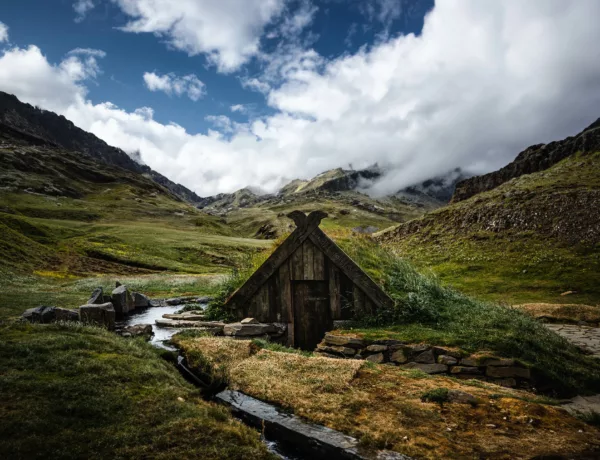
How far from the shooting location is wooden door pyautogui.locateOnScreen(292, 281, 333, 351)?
1304cm

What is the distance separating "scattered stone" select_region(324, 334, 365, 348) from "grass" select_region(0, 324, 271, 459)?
15.2 ft

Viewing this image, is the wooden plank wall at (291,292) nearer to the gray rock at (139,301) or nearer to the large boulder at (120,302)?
the large boulder at (120,302)

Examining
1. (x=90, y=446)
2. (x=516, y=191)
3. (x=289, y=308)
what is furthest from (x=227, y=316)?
(x=516, y=191)

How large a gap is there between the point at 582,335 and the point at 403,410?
15304mm

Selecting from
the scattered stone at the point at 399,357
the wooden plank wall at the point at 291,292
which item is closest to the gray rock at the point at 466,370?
the scattered stone at the point at 399,357

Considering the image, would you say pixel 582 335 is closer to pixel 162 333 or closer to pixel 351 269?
pixel 351 269

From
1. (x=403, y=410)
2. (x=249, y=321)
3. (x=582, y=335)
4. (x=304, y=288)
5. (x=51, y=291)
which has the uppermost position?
(x=51, y=291)

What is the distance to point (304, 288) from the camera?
43.9 ft

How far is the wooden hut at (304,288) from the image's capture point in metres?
12.9

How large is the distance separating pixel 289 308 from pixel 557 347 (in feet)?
28.2

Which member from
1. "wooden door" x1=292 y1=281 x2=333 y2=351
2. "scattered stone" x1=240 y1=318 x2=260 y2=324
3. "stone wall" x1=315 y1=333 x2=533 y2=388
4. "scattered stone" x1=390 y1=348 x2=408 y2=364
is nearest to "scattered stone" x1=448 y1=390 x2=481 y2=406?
"stone wall" x1=315 y1=333 x2=533 y2=388

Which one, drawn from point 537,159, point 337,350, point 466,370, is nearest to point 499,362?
point 466,370

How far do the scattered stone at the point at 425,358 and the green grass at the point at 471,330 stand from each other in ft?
1.33

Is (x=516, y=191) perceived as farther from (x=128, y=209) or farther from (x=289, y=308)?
(x=128, y=209)
